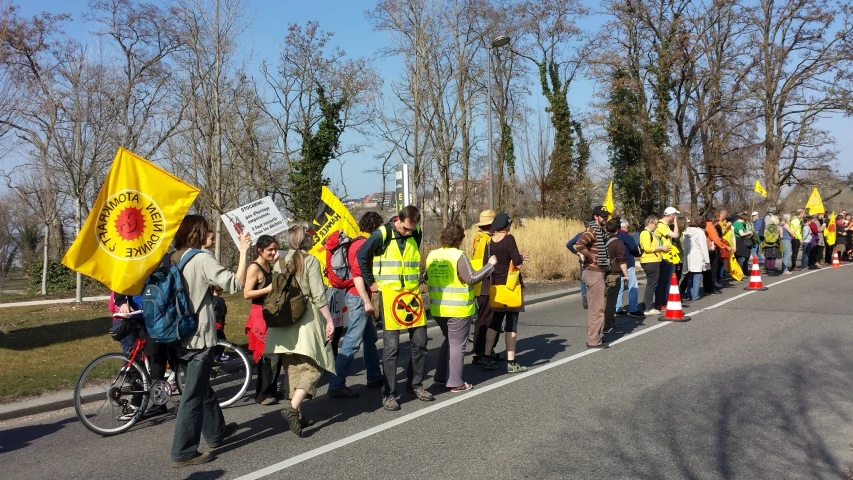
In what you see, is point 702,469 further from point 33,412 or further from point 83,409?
point 33,412

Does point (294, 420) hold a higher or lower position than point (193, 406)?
lower

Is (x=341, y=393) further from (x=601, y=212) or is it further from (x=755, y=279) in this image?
(x=755, y=279)

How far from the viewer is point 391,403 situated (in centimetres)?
660

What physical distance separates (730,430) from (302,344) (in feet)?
11.6

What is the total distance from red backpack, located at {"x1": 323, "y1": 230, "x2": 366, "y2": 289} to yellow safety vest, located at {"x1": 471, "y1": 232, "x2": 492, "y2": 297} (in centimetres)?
147

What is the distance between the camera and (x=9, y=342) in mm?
10805

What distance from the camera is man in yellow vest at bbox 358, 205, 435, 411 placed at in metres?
6.50

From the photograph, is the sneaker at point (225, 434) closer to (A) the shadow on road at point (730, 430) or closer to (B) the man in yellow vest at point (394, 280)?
(B) the man in yellow vest at point (394, 280)

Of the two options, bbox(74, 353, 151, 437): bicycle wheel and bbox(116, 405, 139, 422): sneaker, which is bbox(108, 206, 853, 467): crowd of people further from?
bbox(116, 405, 139, 422): sneaker

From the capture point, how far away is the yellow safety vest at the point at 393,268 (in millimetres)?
6543

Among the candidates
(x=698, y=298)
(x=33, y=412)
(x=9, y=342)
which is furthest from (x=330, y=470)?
(x=698, y=298)

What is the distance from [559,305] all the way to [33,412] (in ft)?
34.8

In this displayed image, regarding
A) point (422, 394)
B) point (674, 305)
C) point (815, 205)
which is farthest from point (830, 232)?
point (422, 394)

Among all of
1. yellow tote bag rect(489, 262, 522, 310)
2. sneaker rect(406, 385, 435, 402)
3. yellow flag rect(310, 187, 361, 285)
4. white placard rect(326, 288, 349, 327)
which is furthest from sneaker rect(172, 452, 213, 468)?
yellow tote bag rect(489, 262, 522, 310)
